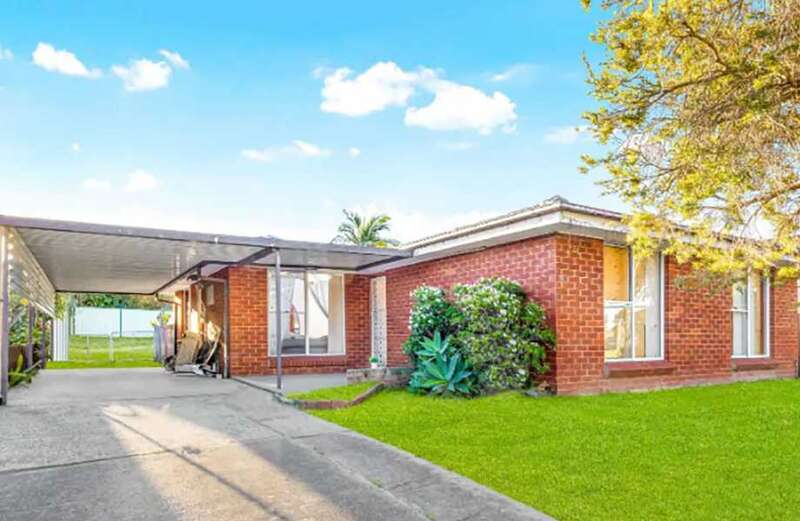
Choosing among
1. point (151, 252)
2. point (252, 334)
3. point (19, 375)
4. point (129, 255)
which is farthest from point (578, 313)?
point (19, 375)

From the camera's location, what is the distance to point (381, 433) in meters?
6.29

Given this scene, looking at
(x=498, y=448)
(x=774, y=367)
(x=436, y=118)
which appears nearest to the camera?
(x=498, y=448)

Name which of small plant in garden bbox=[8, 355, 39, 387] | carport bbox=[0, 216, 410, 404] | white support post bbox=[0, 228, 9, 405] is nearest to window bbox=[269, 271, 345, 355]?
carport bbox=[0, 216, 410, 404]

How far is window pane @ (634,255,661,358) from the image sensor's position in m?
9.98

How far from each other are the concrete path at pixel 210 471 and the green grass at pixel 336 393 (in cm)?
70

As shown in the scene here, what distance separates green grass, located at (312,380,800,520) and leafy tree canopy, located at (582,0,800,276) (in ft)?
6.84

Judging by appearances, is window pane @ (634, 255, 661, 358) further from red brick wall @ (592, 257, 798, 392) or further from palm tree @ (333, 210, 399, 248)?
palm tree @ (333, 210, 399, 248)

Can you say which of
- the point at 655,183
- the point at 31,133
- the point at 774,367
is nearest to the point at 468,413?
the point at 655,183

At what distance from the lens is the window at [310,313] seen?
13.0 m

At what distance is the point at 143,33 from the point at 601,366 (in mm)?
10523

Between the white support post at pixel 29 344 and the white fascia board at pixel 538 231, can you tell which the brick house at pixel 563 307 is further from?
the white support post at pixel 29 344

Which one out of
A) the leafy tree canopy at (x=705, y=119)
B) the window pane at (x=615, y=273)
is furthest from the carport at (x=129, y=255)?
the leafy tree canopy at (x=705, y=119)

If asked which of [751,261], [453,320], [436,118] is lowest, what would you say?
[453,320]

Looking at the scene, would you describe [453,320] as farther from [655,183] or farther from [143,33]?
[143,33]
